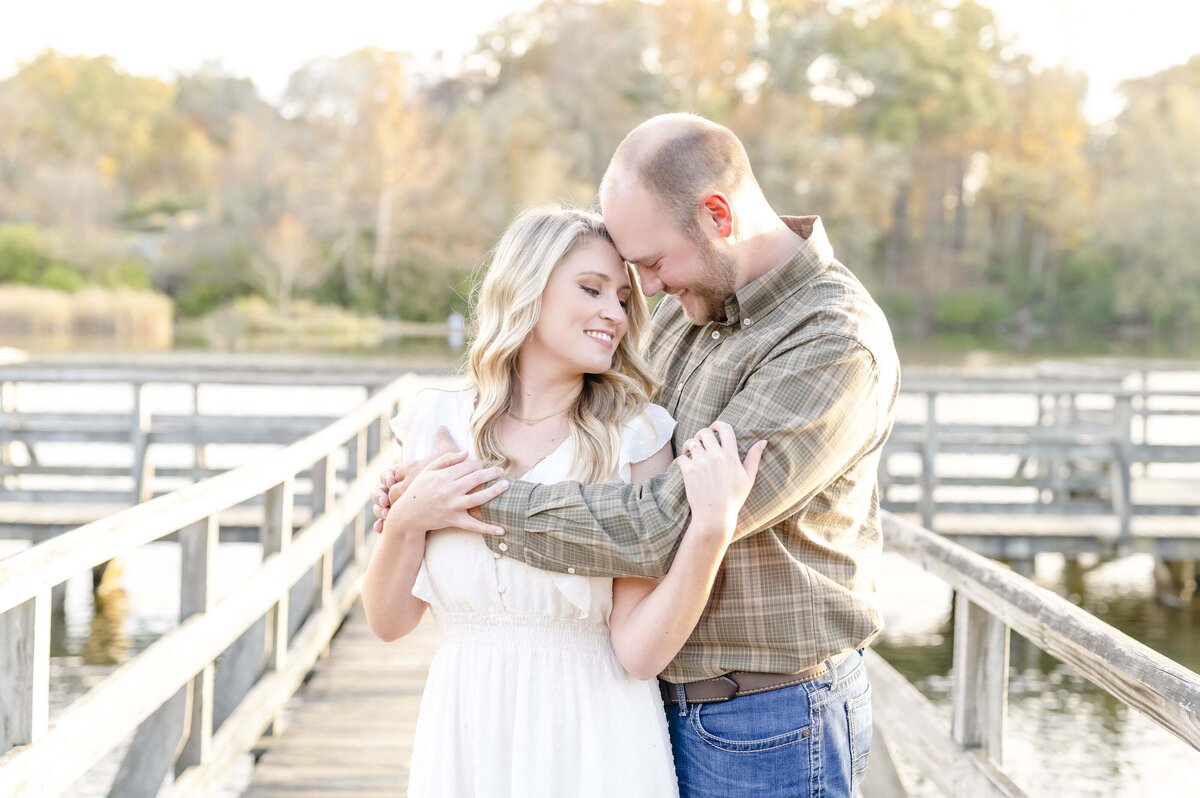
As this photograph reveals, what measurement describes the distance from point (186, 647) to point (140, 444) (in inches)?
216

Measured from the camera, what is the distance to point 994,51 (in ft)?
170

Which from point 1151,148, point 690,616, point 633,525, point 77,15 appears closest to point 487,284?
point 633,525

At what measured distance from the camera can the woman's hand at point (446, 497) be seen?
6.41ft

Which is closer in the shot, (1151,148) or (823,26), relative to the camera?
(1151,148)

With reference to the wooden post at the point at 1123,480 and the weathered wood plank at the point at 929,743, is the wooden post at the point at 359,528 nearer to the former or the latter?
the weathered wood plank at the point at 929,743

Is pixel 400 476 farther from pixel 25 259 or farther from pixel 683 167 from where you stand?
pixel 25 259

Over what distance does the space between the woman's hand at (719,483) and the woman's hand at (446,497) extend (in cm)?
30

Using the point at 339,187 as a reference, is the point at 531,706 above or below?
below

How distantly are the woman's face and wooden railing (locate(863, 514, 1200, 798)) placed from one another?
86cm

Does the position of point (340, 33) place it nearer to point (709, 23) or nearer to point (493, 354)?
point (709, 23)

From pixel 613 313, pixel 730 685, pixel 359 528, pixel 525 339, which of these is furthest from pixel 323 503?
pixel 730 685

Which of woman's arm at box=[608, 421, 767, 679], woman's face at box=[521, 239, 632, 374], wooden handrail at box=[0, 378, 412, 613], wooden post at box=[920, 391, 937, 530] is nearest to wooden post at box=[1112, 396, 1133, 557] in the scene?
wooden post at box=[920, 391, 937, 530]

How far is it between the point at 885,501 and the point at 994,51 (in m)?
47.6

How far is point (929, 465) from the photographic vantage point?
821cm
